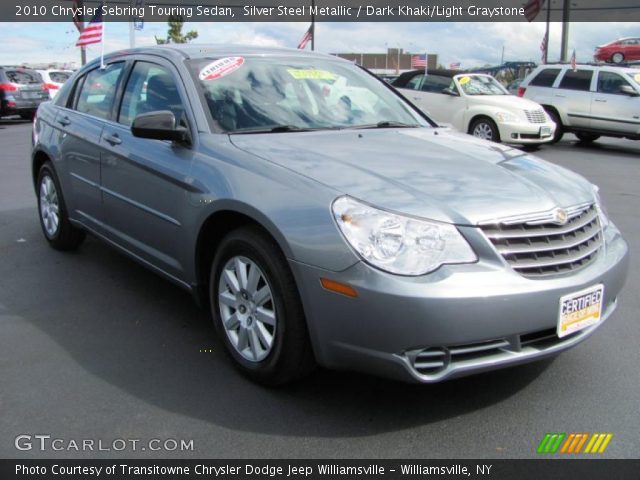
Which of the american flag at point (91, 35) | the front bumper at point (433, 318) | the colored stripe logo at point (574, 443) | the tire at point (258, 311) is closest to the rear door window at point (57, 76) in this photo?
the american flag at point (91, 35)

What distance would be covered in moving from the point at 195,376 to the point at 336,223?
1.20m

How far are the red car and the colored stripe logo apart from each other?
33914mm

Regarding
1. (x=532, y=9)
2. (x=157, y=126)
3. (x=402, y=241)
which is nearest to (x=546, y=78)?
(x=532, y=9)

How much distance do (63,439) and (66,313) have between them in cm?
157

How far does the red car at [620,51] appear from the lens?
107 feet

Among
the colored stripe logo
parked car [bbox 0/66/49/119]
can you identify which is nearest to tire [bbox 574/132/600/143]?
the colored stripe logo

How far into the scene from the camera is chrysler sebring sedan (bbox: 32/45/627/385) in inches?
102

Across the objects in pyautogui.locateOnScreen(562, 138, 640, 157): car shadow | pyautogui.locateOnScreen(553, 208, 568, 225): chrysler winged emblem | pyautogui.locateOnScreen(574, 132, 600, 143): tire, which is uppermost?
pyautogui.locateOnScreen(553, 208, 568, 225): chrysler winged emblem

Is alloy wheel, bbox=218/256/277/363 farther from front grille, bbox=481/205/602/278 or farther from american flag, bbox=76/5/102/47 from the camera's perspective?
american flag, bbox=76/5/102/47

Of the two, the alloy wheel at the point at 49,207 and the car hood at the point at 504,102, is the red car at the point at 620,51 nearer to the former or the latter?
the car hood at the point at 504,102

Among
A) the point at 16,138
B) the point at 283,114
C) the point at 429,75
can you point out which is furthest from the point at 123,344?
the point at 16,138

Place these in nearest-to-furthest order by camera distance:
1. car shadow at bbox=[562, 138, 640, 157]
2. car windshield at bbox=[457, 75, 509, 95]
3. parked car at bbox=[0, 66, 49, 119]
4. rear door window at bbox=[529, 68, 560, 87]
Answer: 1. car windshield at bbox=[457, 75, 509, 95]
2. car shadow at bbox=[562, 138, 640, 157]
3. rear door window at bbox=[529, 68, 560, 87]
4. parked car at bbox=[0, 66, 49, 119]

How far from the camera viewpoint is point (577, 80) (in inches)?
575

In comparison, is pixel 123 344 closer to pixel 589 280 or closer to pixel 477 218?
pixel 477 218
